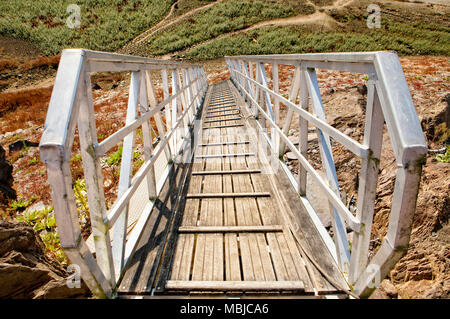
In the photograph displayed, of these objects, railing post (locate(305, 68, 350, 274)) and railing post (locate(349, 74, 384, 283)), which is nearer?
railing post (locate(349, 74, 384, 283))

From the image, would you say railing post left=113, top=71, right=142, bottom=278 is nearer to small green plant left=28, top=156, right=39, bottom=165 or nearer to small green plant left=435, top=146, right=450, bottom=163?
small green plant left=435, top=146, right=450, bottom=163

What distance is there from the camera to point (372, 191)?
4.76 ft

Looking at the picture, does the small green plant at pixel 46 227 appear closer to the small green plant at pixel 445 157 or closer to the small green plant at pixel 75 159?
the small green plant at pixel 75 159

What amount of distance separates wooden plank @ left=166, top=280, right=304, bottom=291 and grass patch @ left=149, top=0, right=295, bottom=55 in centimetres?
3519

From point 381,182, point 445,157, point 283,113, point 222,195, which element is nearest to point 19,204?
point 222,195

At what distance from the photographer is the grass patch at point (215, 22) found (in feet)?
114

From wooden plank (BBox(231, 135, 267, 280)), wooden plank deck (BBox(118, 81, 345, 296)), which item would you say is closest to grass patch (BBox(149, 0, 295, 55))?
wooden plank (BBox(231, 135, 267, 280))

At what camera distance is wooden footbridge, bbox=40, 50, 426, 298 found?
1.17m

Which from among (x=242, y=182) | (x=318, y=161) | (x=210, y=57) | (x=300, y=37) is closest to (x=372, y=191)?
(x=242, y=182)

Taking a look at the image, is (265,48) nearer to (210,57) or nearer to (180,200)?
(210,57)

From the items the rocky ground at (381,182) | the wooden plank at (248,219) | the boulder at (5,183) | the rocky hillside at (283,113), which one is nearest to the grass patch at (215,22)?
the rocky hillside at (283,113)

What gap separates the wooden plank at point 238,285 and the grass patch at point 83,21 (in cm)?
4194

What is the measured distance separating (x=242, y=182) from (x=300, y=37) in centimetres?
3503

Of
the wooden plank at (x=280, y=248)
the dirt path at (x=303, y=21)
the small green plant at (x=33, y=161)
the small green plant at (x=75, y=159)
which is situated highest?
the dirt path at (x=303, y=21)
